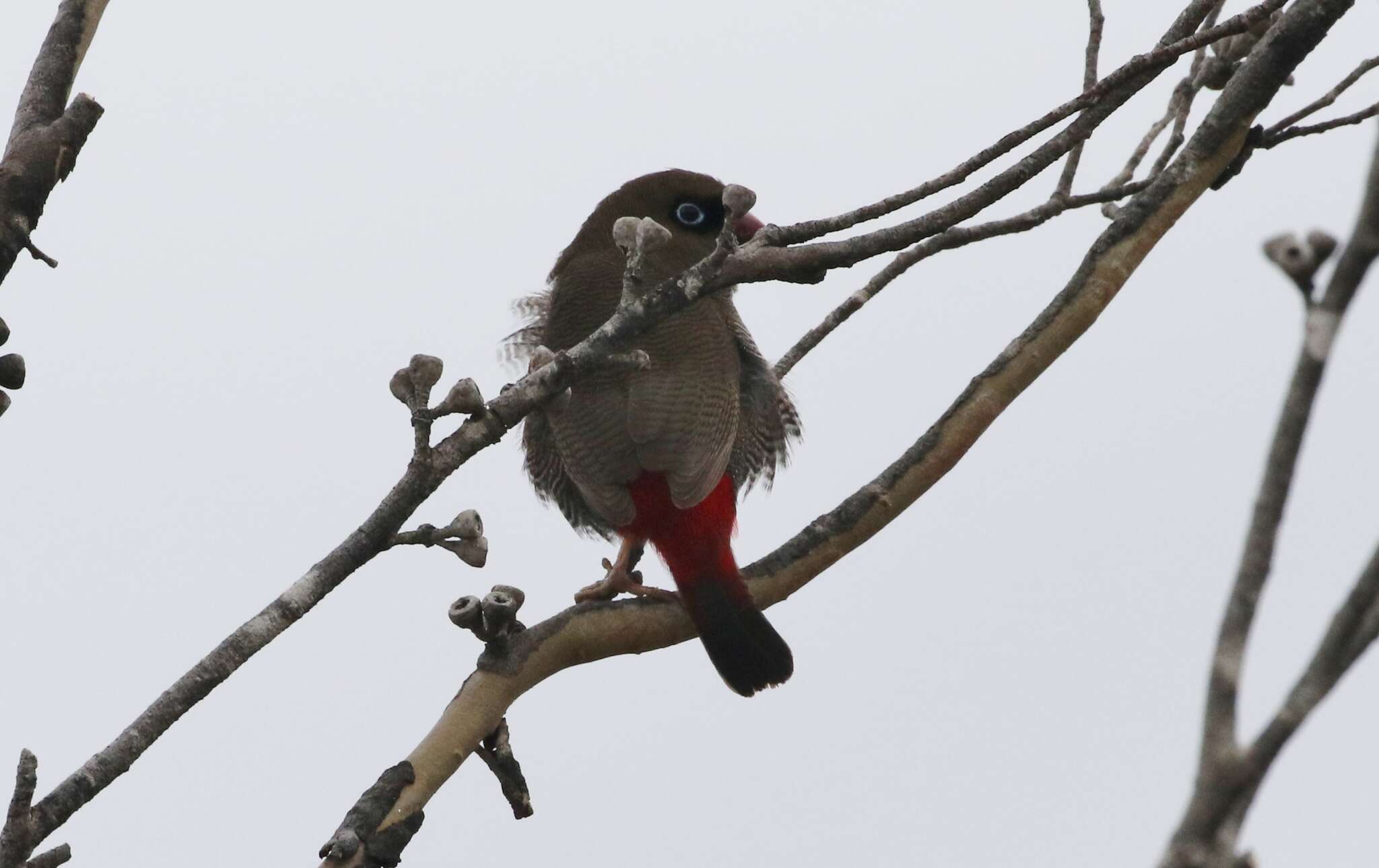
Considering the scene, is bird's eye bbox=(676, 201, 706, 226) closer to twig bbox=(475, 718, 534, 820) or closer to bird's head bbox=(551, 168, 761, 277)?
bird's head bbox=(551, 168, 761, 277)

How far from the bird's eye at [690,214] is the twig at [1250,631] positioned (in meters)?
5.26

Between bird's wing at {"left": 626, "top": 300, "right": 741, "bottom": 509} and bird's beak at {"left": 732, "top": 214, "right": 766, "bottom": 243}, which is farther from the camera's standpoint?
bird's beak at {"left": 732, "top": 214, "right": 766, "bottom": 243}

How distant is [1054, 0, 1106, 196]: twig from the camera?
4.05m

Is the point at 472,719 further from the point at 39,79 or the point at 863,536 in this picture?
the point at 39,79

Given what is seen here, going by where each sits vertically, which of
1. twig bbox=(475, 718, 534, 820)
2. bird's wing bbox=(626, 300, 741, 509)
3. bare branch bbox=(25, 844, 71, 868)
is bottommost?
bare branch bbox=(25, 844, 71, 868)

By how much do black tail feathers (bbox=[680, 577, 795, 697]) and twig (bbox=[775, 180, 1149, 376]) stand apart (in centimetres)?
78

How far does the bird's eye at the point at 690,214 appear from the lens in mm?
6543

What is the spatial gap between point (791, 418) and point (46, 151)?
123 inches

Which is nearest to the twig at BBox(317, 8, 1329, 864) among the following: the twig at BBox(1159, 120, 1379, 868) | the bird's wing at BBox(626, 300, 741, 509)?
the bird's wing at BBox(626, 300, 741, 509)

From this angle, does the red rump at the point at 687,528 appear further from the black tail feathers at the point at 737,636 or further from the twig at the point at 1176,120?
the twig at the point at 1176,120

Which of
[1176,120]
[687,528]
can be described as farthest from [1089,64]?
[687,528]

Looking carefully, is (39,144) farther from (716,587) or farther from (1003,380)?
(1003,380)

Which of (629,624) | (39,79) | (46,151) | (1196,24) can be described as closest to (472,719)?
(629,624)


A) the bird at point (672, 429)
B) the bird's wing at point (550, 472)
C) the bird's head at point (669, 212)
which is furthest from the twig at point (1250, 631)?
the bird's head at point (669, 212)
